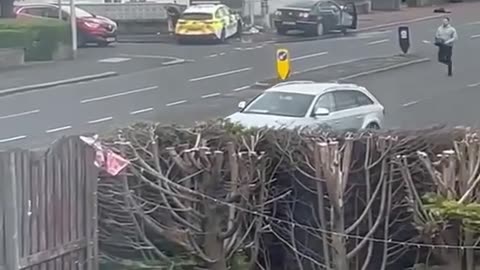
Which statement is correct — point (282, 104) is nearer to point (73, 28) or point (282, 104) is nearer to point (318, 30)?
point (73, 28)

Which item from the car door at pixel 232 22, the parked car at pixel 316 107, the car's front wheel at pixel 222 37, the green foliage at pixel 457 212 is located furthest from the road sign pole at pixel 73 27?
the green foliage at pixel 457 212

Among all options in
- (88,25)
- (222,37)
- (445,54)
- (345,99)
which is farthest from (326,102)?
(222,37)

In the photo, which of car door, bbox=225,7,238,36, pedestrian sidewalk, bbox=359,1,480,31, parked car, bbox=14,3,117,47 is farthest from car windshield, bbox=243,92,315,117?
pedestrian sidewalk, bbox=359,1,480,31

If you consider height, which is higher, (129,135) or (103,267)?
(129,135)

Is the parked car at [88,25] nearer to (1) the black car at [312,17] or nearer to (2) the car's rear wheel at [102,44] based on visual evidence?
(2) the car's rear wheel at [102,44]

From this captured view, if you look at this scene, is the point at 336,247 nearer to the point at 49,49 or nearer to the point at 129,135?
the point at 129,135

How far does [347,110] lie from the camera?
69.5 feet

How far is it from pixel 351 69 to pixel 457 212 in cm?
2638

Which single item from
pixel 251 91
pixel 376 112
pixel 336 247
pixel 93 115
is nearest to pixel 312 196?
pixel 336 247

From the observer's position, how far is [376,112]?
2169 cm

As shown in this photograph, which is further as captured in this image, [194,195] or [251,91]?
[251,91]

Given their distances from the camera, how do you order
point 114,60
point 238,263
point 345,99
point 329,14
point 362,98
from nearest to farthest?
point 238,263 < point 345,99 < point 362,98 < point 114,60 < point 329,14

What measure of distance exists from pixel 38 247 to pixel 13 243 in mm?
320

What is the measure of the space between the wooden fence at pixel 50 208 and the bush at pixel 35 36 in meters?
30.3
